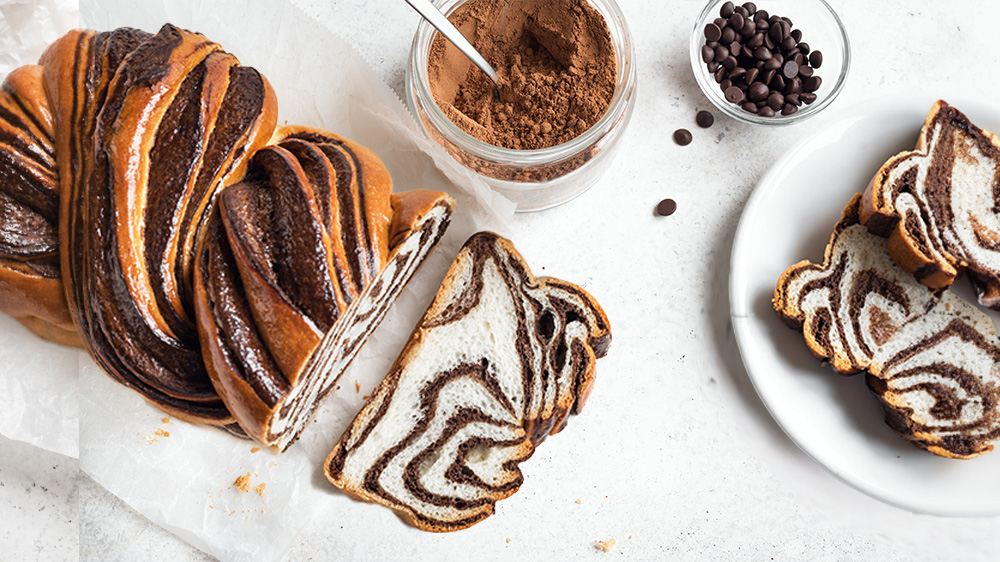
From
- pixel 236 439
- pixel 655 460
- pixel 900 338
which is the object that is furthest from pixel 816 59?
pixel 236 439

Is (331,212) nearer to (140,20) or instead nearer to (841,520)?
(140,20)

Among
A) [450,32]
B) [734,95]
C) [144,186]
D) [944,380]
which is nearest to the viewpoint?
[144,186]

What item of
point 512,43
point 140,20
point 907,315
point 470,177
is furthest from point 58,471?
point 907,315

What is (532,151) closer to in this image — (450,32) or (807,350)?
(450,32)

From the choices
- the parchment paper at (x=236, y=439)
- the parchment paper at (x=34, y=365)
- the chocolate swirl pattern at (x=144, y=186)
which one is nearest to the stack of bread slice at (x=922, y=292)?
the parchment paper at (x=236, y=439)

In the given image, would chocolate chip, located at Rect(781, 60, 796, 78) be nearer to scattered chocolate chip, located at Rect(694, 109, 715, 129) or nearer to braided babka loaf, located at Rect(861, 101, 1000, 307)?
scattered chocolate chip, located at Rect(694, 109, 715, 129)

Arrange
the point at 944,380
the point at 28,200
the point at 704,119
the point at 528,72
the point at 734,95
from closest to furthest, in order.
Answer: the point at 28,200 < the point at 528,72 < the point at 944,380 < the point at 734,95 < the point at 704,119
